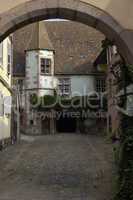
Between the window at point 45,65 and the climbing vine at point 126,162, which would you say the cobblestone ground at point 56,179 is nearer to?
the climbing vine at point 126,162

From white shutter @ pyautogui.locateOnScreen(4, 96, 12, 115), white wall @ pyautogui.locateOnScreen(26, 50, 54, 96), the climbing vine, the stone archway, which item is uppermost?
white wall @ pyautogui.locateOnScreen(26, 50, 54, 96)

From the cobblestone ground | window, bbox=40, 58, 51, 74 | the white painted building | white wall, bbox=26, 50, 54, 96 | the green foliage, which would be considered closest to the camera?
the cobblestone ground

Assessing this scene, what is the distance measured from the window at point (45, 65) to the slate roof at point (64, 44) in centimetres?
103

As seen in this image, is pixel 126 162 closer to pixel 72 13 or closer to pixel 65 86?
pixel 72 13

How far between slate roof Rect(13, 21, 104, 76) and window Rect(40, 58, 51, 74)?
103 cm

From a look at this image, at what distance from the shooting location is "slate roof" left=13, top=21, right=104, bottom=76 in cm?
3550

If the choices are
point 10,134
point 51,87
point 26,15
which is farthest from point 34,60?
point 26,15

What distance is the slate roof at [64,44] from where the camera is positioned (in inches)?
1398

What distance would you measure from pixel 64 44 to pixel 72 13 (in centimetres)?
3056

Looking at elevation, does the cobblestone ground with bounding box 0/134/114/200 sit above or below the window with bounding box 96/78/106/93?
below

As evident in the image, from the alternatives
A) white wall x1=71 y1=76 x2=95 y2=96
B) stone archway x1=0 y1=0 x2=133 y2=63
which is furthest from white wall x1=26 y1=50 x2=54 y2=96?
stone archway x1=0 y1=0 x2=133 y2=63

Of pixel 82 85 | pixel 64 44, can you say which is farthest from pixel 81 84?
pixel 64 44

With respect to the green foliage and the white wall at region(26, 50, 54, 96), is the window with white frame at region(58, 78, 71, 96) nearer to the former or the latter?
the white wall at region(26, 50, 54, 96)

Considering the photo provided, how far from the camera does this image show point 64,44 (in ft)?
125
